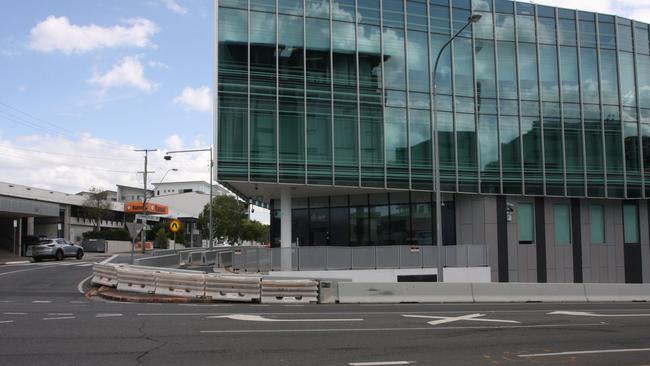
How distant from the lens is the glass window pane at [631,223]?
3528 centimetres

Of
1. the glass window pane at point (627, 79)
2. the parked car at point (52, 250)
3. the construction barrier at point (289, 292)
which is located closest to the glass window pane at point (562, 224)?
the glass window pane at point (627, 79)

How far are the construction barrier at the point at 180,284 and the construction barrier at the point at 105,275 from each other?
2.90 m

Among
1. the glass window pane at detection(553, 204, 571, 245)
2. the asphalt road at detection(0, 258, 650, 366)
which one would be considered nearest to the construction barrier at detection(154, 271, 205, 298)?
the asphalt road at detection(0, 258, 650, 366)

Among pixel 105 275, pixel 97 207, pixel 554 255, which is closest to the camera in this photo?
pixel 105 275

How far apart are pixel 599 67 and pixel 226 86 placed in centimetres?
2158

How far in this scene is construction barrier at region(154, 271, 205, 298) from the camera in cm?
1889

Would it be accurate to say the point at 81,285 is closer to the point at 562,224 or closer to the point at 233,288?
the point at 233,288

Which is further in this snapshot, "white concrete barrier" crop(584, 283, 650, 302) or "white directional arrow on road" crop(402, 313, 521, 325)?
"white concrete barrier" crop(584, 283, 650, 302)

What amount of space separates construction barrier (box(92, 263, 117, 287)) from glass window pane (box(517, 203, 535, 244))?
21.4 m

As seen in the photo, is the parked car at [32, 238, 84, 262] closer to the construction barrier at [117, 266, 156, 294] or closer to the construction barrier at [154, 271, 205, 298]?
the construction barrier at [117, 266, 156, 294]

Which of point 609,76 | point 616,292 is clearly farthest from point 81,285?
point 609,76

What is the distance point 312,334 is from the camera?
11836mm

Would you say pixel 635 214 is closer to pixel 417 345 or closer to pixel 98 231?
pixel 417 345

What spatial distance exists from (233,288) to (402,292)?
18.3ft
